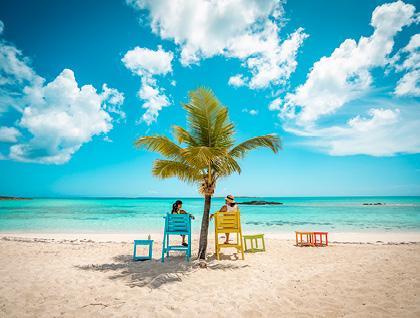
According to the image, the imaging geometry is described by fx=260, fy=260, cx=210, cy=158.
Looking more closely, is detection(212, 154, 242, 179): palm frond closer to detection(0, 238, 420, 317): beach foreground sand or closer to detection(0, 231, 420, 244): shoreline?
detection(0, 238, 420, 317): beach foreground sand

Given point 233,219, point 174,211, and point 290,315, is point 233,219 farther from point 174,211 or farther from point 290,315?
point 290,315

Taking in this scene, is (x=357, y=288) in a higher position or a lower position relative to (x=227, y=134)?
lower

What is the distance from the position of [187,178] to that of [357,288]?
4792 millimetres

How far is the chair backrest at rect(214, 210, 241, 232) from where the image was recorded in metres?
6.98

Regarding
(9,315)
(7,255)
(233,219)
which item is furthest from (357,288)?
(7,255)

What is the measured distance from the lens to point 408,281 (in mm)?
4914

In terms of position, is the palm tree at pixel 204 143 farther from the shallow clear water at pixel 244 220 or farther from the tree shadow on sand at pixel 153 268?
the shallow clear water at pixel 244 220

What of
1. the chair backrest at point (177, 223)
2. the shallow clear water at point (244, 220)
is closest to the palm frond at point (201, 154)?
the chair backrest at point (177, 223)

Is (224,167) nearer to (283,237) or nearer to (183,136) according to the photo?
(183,136)

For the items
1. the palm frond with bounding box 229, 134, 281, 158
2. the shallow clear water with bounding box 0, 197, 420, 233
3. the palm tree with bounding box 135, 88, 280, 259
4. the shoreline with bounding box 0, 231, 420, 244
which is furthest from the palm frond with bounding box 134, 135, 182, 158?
the shallow clear water with bounding box 0, 197, 420, 233

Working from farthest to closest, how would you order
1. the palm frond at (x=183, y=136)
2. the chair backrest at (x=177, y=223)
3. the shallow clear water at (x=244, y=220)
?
the shallow clear water at (x=244, y=220)
the palm frond at (x=183, y=136)
the chair backrest at (x=177, y=223)

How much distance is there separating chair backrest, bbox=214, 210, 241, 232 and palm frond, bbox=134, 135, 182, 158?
2.05 metres

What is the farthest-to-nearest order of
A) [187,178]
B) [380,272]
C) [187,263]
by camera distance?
1. [187,178]
2. [187,263]
3. [380,272]

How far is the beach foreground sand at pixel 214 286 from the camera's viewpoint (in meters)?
3.71
